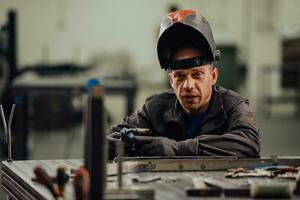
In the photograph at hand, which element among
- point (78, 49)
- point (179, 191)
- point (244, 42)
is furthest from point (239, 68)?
point (179, 191)

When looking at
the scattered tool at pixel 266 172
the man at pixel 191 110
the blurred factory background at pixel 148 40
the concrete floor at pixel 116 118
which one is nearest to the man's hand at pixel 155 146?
the man at pixel 191 110

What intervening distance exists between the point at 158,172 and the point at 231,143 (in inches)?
10.3

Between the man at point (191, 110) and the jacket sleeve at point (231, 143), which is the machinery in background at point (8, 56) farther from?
the jacket sleeve at point (231, 143)

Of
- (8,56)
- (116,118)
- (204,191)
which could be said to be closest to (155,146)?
(204,191)

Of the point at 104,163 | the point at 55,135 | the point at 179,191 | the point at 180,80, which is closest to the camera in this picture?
the point at 104,163

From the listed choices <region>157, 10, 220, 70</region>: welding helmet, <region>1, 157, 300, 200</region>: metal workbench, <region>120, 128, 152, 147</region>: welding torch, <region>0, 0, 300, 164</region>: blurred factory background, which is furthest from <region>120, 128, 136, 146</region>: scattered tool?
<region>0, 0, 300, 164</region>: blurred factory background

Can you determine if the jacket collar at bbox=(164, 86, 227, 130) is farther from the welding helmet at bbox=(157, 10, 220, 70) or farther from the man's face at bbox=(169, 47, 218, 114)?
the welding helmet at bbox=(157, 10, 220, 70)

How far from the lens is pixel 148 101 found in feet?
6.51

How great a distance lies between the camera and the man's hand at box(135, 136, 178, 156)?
5.47 feet

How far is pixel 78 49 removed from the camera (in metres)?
9.75

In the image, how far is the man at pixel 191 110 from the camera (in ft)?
5.60

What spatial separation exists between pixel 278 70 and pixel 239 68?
61cm

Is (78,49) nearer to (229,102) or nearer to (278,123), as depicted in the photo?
(278,123)

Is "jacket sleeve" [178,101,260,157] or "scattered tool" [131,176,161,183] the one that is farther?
"jacket sleeve" [178,101,260,157]
